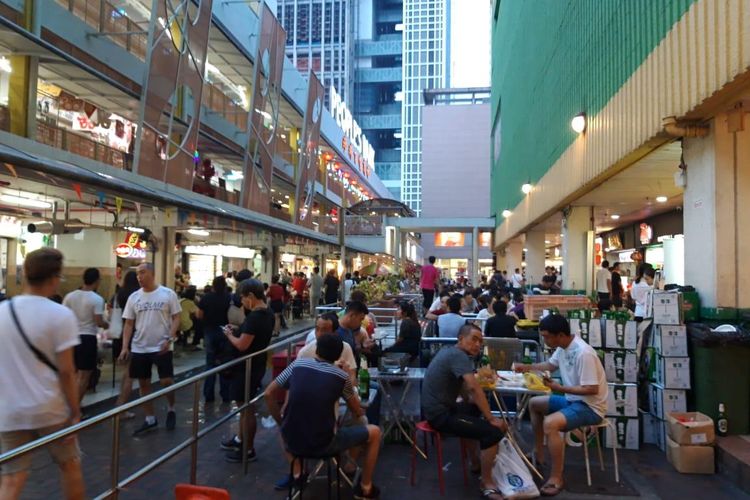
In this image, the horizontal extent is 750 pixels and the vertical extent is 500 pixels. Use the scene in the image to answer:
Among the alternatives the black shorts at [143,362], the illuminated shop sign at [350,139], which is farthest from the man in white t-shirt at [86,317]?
the illuminated shop sign at [350,139]

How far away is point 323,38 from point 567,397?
99562mm

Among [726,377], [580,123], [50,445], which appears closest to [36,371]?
[50,445]

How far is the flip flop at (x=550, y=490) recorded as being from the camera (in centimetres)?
467

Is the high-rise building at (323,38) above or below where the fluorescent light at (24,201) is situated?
above

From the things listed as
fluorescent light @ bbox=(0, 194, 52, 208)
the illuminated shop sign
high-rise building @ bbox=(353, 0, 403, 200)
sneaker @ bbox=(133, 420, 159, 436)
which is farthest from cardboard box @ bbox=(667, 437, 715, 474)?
high-rise building @ bbox=(353, 0, 403, 200)

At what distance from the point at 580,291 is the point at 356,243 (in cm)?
1776

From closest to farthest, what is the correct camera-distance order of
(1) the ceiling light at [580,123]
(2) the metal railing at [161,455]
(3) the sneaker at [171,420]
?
(2) the metal railing at [161,455] → (3) the sneaker at [171,420] → (1) the ceiling light at [580,123]

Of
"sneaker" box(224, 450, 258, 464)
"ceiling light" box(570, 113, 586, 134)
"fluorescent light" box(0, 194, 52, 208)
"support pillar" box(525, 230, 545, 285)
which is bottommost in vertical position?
"sneaker" box(224, 450, 258, 464)

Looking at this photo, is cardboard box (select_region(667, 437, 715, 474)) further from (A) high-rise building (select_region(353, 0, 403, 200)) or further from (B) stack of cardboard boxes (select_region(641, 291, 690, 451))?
(A) high-rise building (select_region(353, 0, 403, 200))

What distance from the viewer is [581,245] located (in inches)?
486

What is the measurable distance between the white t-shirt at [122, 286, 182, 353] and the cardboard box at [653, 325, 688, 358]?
17.0 feet

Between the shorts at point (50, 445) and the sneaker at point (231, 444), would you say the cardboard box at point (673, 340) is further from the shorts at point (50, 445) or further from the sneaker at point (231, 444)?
the shorts at point (50, 445)

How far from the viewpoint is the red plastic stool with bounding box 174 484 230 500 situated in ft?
10.8

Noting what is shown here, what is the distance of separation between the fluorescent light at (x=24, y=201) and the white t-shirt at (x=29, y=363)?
7.62 m
